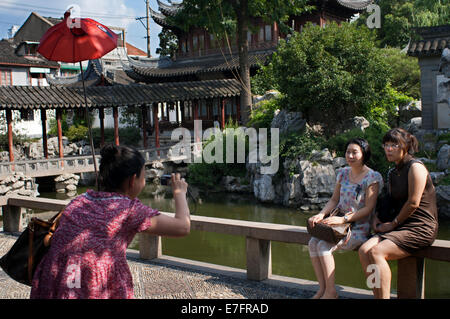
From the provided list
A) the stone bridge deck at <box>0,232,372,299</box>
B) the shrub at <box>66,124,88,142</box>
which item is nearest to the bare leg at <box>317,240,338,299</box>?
the stone bridge deck at <box>0,232,372,299</box>

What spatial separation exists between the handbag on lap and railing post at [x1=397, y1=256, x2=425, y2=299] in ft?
6.88

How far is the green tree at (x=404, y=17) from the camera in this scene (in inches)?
735

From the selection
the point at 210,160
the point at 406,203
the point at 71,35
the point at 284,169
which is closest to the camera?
the point at 406,203

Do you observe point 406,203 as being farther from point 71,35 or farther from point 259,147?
point 259,147

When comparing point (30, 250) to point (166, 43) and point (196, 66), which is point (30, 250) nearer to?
point (196, 66)

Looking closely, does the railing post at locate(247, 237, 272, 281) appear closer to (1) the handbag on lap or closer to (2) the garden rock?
(1) the handbag on lap

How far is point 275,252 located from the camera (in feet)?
23.7

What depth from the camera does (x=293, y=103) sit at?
39.1 ft

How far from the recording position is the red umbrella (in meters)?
3.97

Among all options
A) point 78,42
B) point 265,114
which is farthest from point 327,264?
point 265,114

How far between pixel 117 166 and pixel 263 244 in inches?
81.2

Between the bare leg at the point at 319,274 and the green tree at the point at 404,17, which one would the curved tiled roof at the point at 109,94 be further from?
the bare leg at the point at 319,274
